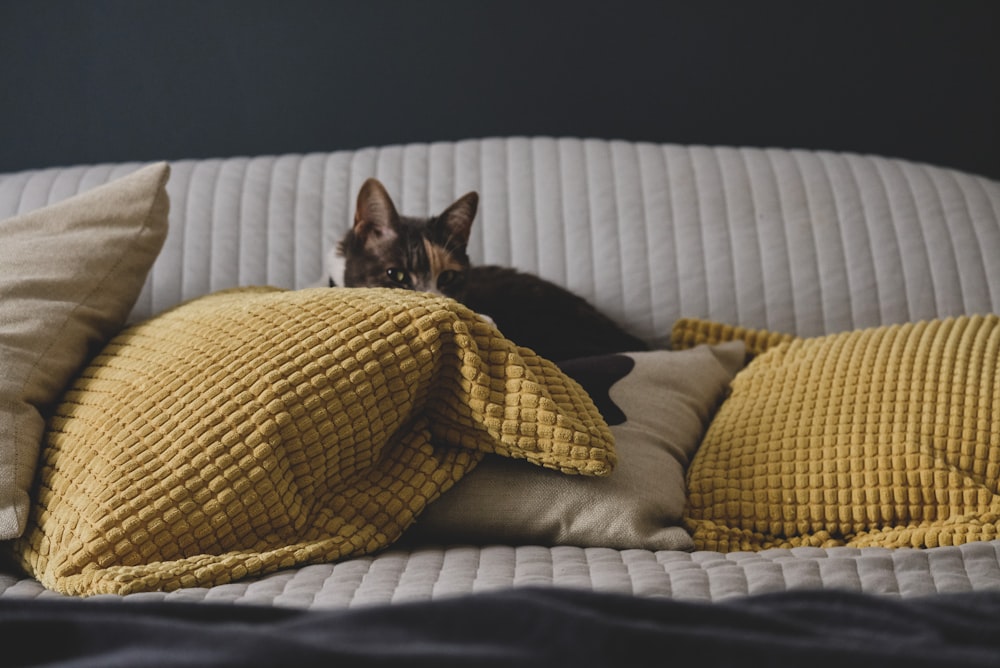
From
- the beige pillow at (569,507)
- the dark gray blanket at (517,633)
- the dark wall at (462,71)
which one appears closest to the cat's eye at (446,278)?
the beige pillow at (569,507)

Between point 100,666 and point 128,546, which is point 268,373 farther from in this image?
point 100,666

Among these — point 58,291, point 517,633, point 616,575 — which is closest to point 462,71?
point 58,291

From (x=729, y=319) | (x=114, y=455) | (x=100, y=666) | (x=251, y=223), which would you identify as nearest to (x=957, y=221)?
(x=729, y=319)

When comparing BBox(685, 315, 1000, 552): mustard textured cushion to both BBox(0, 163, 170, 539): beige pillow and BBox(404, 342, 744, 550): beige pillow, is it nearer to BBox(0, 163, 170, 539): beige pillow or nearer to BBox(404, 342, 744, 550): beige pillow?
BBox(404, 342, 744, 550): beige pillow

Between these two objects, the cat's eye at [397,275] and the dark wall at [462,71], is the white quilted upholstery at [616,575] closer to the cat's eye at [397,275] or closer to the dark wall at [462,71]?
the cat's eye at [397,275]

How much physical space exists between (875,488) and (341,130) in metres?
1.40

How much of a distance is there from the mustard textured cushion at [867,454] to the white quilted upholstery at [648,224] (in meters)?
0.36

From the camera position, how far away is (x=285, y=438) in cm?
87

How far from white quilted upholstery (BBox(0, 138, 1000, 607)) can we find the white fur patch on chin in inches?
2.9

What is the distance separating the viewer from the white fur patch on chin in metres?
1.44

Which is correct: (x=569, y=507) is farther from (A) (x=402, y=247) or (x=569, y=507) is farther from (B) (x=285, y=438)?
(A) (x=402, y=247)

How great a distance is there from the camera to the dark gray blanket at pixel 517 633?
1.69 ft

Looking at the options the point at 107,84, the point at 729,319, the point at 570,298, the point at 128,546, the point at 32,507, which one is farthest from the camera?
the point at 107,84

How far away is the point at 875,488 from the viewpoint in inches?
40.3
